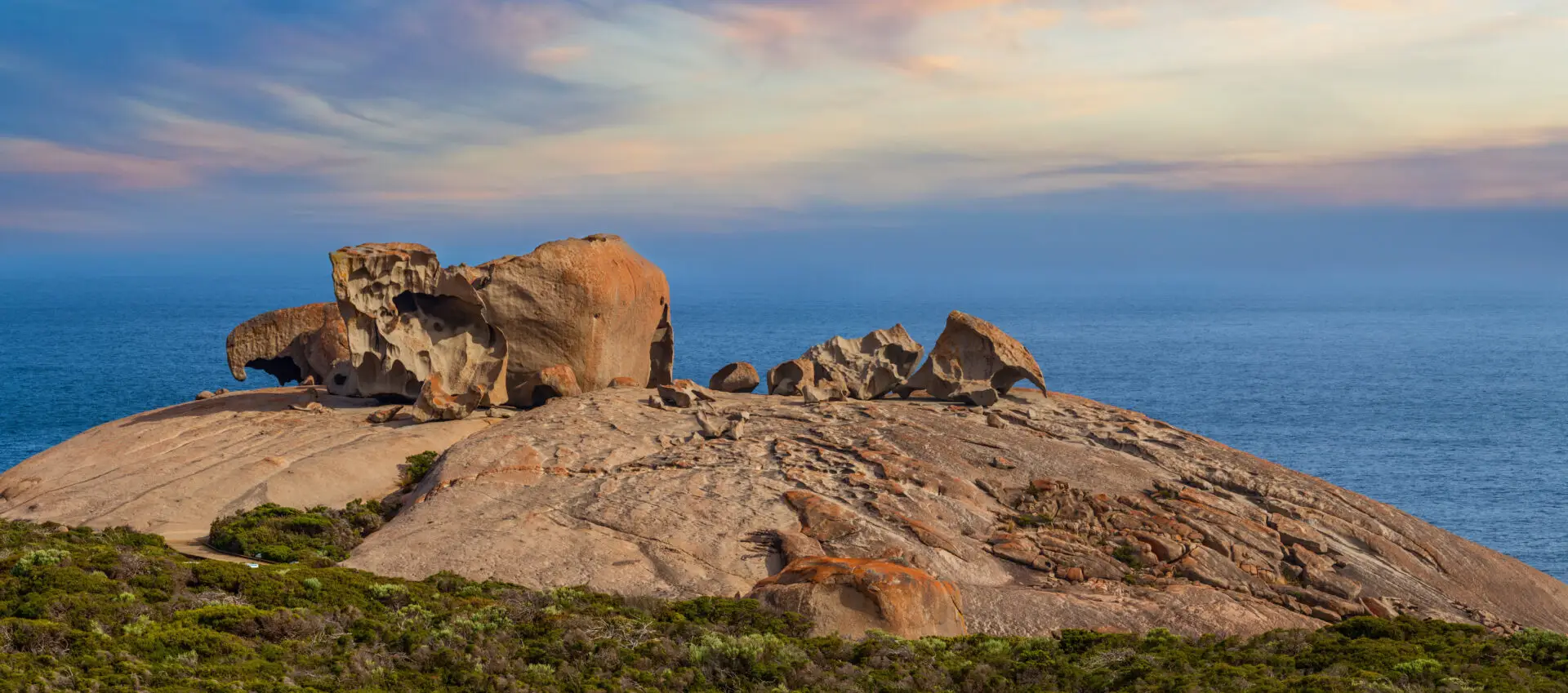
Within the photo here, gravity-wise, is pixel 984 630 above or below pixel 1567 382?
above

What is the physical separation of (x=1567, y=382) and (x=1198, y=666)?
128 m

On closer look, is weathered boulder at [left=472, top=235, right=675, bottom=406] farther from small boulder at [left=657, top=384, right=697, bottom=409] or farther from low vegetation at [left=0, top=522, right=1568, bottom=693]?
low vegetation at [left=0, top=522, right=1568, bottom=693]

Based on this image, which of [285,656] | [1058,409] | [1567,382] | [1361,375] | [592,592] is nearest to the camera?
[285,656]

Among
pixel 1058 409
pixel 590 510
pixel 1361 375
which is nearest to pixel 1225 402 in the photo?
pixel 1361 375

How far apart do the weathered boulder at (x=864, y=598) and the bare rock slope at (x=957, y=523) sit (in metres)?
1.24

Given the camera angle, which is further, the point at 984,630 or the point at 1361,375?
the point at 1361,375

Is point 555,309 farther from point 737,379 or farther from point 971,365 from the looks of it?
point 971,365

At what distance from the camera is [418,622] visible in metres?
15.6

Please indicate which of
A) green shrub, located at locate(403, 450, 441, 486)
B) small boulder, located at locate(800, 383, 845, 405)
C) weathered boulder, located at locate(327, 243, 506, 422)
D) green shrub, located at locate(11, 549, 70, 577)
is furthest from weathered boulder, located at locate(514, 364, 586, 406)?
green shrub, located at locate(11, 549, 70, 577)

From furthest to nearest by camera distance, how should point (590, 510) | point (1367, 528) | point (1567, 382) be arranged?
point (1567, 382)
point (1367, 528)
point (590, 510)

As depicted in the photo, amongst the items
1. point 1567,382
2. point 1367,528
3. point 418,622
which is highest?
point 418,622

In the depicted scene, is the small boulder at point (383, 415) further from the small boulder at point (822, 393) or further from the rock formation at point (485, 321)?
the small boulder at point (822, 393)

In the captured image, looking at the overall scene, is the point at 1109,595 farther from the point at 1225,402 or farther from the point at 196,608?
the point at 1225,402

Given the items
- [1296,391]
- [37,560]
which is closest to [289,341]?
[37,560]
